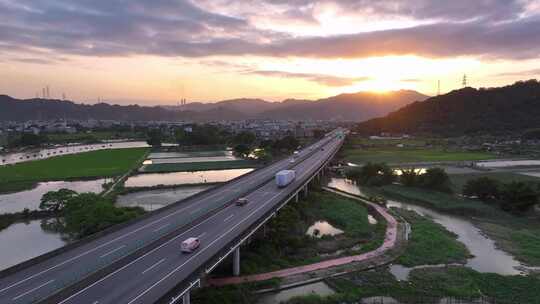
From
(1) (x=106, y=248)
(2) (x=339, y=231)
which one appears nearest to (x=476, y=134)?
(2) (x=339, y=231)

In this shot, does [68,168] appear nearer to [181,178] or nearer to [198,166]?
[198,166]

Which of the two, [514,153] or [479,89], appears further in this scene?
[479,89]

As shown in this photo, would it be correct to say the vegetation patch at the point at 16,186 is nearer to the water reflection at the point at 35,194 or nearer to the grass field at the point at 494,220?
the water reflection at the point at 35,194

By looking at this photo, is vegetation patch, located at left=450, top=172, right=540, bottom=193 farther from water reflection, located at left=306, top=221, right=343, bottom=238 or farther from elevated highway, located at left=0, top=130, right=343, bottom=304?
elevated highway, located at left=0, top=130, right=343, bottom=304

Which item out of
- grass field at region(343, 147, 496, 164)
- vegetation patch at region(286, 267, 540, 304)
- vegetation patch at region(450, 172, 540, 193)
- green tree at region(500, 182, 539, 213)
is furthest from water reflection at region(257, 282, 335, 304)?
grass field at region(343, 147, 496, 164)

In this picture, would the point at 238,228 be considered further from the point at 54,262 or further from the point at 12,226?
the point at 12,226

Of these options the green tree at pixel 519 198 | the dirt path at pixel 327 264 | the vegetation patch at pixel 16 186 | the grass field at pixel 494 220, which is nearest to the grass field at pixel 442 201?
the grass field at pixel 494 220

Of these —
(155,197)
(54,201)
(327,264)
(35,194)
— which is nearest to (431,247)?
(327,264)
